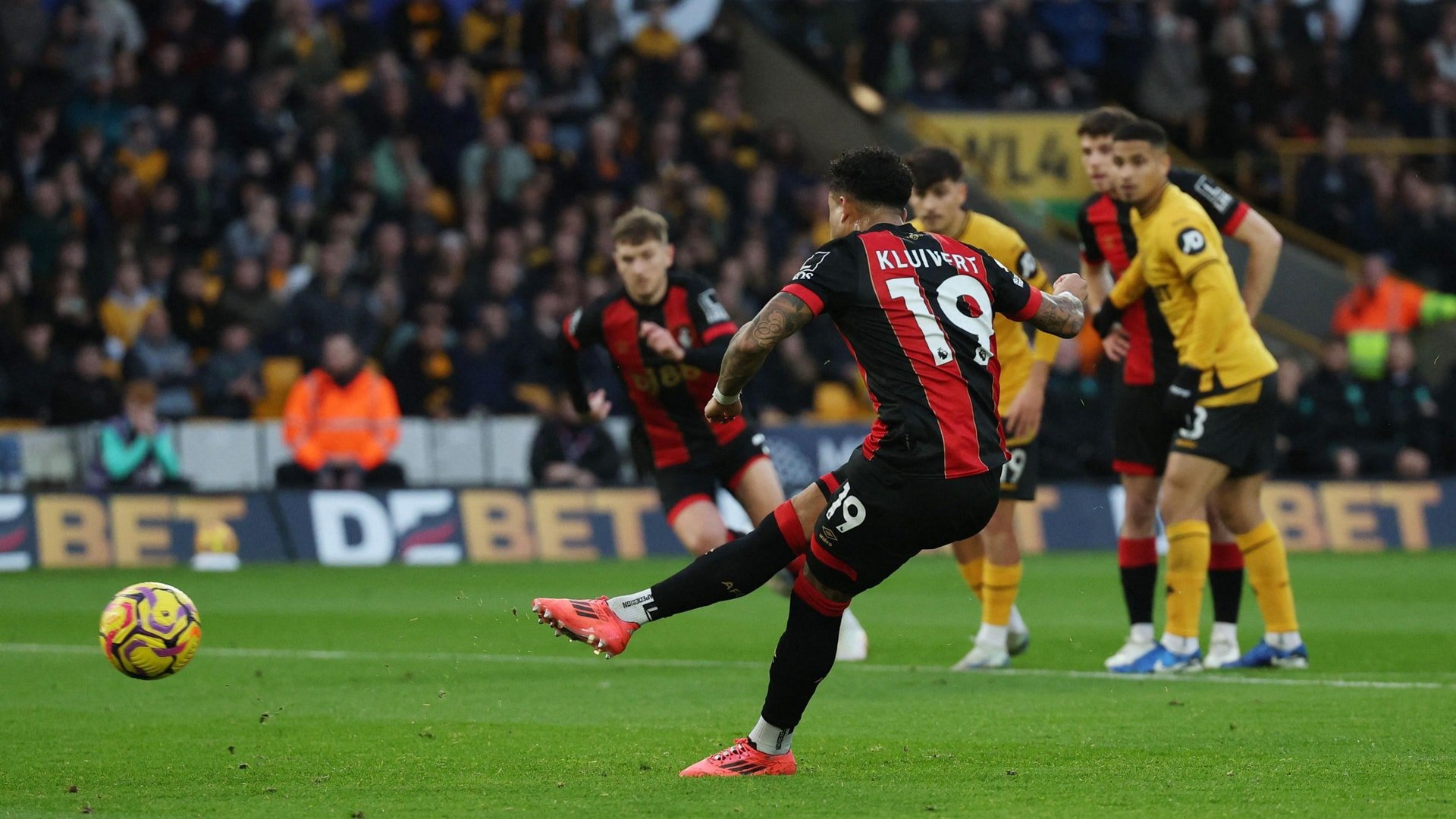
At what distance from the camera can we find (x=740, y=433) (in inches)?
402

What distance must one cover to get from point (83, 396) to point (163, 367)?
87 cm

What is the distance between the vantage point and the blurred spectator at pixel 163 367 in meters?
17.9

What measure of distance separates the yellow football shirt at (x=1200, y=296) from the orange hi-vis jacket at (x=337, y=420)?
31.7ft

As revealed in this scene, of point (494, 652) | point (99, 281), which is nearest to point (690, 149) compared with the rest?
point (99, 281)

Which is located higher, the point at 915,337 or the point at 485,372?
the point at 485,372

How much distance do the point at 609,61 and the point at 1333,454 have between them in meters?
8.82

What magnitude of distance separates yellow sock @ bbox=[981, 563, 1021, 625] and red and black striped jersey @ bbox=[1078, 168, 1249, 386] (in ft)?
3.60

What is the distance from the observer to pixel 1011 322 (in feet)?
32.4

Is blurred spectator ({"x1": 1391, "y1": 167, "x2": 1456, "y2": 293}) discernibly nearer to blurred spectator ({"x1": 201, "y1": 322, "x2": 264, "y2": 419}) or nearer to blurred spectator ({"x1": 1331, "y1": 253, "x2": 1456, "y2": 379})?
blurred spectator ({"x1": 1331, "y1": 253, "x2": 1456, "y2": 379})

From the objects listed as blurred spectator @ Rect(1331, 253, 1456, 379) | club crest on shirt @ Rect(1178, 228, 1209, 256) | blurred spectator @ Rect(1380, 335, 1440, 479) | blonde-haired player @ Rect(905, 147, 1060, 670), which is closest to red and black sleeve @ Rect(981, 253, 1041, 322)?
club crest on shirt @ Rect(1178, 228, 1209, 256)

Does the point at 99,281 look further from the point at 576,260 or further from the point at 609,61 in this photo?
the point at 609,61

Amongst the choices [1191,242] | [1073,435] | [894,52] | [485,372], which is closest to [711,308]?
[1191,242]

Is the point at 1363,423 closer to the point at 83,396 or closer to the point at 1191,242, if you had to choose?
the point at 1191,242

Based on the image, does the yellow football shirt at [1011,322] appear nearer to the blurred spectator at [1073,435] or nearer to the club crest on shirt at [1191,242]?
the club crest on shirt at [1191,242]
